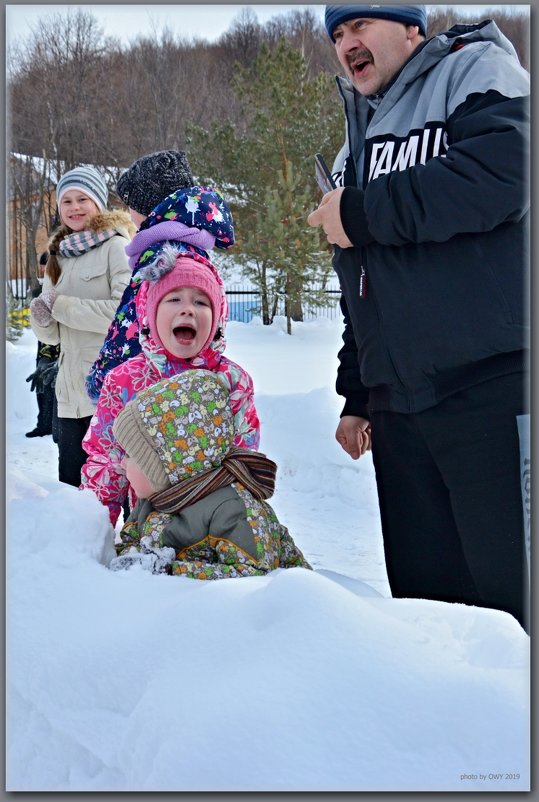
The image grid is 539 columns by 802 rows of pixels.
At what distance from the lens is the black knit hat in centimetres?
300

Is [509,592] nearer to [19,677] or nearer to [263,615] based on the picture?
[263,615]

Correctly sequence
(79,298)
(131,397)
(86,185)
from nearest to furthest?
(131,397), (79,298), (86,185)

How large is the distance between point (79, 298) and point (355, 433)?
1.74 m

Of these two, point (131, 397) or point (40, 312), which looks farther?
point (40, 312)

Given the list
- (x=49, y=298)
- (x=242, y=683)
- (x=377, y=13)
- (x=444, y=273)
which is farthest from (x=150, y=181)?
(x=242, y=683)

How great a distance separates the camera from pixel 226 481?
1.97 m

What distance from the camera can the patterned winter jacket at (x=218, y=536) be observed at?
1.84 metres

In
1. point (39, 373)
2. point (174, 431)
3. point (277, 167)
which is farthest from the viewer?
point (277, 167)

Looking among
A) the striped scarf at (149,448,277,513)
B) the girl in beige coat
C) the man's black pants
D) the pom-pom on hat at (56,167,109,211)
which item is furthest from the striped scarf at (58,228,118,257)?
the man's black pants

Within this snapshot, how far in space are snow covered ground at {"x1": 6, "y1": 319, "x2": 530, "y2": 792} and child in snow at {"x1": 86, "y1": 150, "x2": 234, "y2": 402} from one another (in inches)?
46.6

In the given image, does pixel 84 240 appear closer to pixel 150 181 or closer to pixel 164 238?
pixel 150 181

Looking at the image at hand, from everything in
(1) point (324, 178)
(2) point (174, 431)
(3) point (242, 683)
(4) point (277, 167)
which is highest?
(4) point (277, 167)

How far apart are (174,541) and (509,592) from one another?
31.2 inches

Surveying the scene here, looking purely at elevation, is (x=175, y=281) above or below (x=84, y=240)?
below
